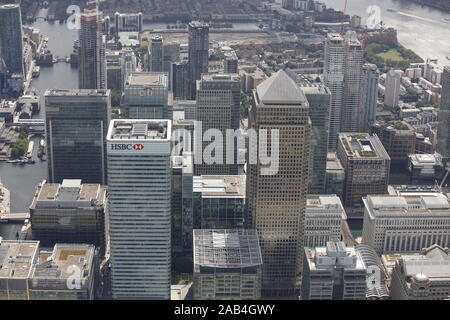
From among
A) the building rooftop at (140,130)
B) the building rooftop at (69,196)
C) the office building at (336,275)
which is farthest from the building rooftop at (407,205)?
the building rooftop at (69,196)

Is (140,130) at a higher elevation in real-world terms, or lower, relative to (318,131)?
higher

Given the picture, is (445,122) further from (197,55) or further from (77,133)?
(77,133)

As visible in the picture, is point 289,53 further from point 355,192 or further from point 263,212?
point 263,212

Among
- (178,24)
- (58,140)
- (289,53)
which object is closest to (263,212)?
(58,140)

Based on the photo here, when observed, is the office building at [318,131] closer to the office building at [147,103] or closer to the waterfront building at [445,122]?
the office building at [147,103]

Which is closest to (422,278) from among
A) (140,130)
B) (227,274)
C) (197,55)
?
(227,274)
